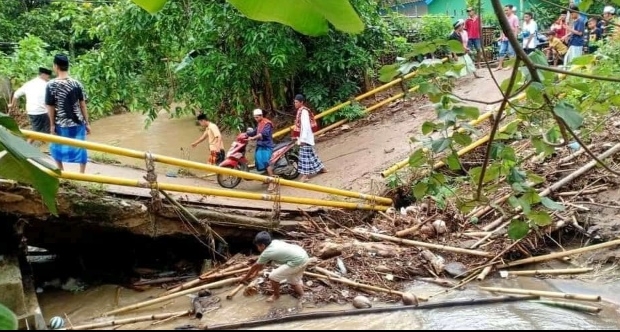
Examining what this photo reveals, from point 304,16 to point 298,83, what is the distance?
10686 millimetres

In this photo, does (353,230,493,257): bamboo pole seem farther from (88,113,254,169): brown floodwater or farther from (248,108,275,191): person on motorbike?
(88,113,254,169): brown floodwater

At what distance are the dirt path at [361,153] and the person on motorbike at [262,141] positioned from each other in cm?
33

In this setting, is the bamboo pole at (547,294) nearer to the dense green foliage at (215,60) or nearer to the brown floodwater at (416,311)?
the brown floodwater at (416,311)

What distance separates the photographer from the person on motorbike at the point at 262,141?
29.8 ft

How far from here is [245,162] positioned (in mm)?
9305

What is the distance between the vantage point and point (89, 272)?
7.09 meters

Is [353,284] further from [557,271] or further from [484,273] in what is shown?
[557,271]

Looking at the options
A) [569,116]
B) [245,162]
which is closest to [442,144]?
[569,116]

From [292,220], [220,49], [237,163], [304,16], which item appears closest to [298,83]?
[220,49]

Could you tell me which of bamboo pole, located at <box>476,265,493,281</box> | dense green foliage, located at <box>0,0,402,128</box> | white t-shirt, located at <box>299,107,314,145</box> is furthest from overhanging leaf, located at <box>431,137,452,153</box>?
dense green foliage, located at <box>0,0,402,128</box>

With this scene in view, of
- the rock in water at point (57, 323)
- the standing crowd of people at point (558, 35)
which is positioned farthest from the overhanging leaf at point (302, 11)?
the standing crowd of people at point (558, 35)

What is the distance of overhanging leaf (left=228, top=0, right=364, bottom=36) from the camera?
145 cm

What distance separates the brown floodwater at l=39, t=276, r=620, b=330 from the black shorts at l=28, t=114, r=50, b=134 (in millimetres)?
1983

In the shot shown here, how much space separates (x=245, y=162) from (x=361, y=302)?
4.34m
